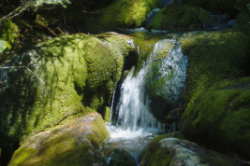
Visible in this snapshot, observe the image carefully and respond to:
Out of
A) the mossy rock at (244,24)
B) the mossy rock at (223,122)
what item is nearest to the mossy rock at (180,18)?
the mossy rock at (244,24)

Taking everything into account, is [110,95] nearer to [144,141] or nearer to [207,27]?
[144,141]

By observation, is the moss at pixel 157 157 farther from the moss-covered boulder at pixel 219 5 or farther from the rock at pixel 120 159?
the moss-covered boulder at pixel 219 5

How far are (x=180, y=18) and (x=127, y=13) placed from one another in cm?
248

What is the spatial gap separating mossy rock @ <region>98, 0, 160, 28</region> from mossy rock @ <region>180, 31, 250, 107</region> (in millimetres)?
3688

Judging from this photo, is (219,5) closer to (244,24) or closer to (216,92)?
(244,24)

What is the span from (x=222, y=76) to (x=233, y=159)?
9.53 feet

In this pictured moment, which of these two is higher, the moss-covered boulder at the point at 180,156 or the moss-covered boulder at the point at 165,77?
the moss-covered boulder at the point at 165,77

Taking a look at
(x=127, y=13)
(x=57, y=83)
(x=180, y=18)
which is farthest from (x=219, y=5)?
(x=57, y=83)

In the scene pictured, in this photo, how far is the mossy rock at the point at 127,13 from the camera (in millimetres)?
8914

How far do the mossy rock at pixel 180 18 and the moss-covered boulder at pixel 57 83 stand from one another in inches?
112

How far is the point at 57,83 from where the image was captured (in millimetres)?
4805

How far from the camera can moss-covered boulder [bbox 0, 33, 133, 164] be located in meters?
4.30

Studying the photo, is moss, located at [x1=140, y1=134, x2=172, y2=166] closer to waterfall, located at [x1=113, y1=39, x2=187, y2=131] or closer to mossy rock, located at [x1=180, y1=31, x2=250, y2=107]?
mossy rock, located at [x1=180, y1=31, x2=250, y2=107]

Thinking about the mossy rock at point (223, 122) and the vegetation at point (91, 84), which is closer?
the mossy rock at point (223, 122)
